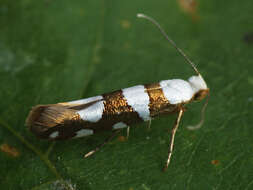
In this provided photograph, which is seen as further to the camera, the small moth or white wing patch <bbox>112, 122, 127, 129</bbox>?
white wing patch <bbox>112, 122, 127, 129</bbox>

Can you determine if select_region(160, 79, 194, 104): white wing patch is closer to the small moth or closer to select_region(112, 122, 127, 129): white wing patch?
the small moth

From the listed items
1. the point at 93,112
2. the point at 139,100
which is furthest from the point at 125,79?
the point at 93,112

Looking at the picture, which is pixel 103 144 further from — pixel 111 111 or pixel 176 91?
pixel 176 91

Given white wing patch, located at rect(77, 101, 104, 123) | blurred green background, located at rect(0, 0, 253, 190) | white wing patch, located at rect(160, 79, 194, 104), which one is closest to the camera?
blurred green background, located at rect(0, 0, 253, 190)

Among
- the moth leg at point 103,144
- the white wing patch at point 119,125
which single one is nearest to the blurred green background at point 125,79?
the moth leg at point 103,144

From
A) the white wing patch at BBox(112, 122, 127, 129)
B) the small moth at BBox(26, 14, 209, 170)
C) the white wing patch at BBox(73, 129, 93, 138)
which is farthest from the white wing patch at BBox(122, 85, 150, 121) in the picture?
the white wing patch at BBox(73, 129, 93, 138)

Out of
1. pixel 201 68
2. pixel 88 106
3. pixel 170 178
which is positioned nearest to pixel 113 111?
pixel 88 106

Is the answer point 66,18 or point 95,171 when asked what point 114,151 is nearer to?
point 95,171
